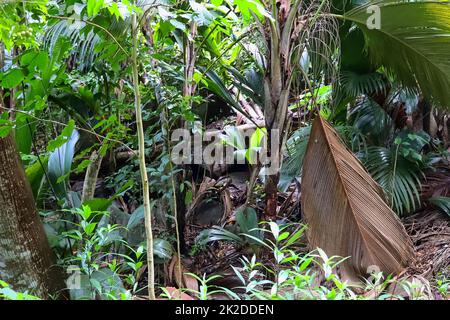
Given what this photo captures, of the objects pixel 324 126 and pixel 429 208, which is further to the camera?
pixel 429 208

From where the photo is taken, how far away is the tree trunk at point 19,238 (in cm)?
160

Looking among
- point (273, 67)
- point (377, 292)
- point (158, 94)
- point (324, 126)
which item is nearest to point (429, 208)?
point (324, 126)

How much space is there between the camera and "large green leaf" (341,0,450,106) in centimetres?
187

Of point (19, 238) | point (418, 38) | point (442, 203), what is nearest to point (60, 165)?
point (19, 238)

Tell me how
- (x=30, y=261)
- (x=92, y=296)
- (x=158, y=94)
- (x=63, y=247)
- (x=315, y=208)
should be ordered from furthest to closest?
(x=158, y=94), (x=63, y=247), (x=315, y=208), (x=30, y=261), (x=92, y=296)

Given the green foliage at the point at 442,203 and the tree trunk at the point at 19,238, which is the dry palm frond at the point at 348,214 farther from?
the tree trunk at the point at 19,238

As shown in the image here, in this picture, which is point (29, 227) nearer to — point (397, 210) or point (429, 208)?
point (397, 210)

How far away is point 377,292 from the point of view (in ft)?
4.06

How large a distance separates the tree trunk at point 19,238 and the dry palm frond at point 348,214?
109cm

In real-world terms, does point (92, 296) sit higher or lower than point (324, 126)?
lower

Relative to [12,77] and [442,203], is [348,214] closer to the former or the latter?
[442,203]

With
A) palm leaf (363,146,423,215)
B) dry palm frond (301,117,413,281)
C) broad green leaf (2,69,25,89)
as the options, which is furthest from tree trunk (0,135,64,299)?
palm leaf (363,146,423,215)

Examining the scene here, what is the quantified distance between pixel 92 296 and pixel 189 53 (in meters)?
1.42

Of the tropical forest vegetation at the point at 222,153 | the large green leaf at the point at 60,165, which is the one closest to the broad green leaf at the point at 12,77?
the tropical forest vegetation at the point at 222,153
